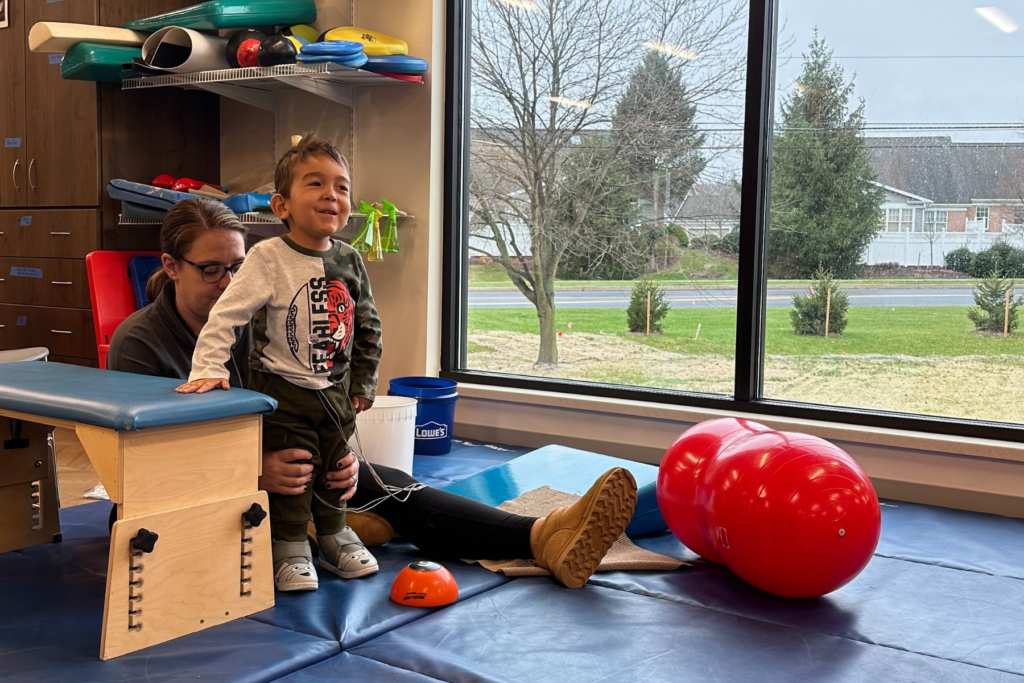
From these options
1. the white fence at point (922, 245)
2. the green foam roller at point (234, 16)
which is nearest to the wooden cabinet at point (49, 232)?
the green foam roller at point (234, 16)

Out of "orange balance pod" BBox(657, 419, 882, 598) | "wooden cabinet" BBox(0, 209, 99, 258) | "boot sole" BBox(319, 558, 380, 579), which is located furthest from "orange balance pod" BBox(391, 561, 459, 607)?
"wooden cabinet" BBox(0, 209, 99, 258)

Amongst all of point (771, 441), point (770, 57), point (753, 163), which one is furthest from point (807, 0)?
point (771, 441)

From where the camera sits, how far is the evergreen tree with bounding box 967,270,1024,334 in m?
3.11

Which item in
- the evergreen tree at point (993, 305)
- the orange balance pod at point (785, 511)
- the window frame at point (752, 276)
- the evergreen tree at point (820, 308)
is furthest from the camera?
the evergreen tree at point (820, 308)

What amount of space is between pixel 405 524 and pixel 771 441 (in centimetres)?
95

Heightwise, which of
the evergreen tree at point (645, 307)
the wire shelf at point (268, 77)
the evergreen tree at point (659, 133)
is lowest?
the evergreen tree at point (645, 307)

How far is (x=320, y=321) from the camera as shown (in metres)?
2.12

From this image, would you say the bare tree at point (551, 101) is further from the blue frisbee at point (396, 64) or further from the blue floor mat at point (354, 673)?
the blue floor mat at point (354, 673)

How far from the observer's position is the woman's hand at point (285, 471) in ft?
6.96

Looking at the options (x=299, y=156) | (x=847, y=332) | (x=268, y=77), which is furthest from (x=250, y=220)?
(x=847, y=332)

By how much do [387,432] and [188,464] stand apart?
1.20 m

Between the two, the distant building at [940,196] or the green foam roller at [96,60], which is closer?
the distant building at [940,196]

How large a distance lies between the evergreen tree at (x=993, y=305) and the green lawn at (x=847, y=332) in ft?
0.10

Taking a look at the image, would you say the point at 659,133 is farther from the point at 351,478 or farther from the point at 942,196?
the point at 351,478
